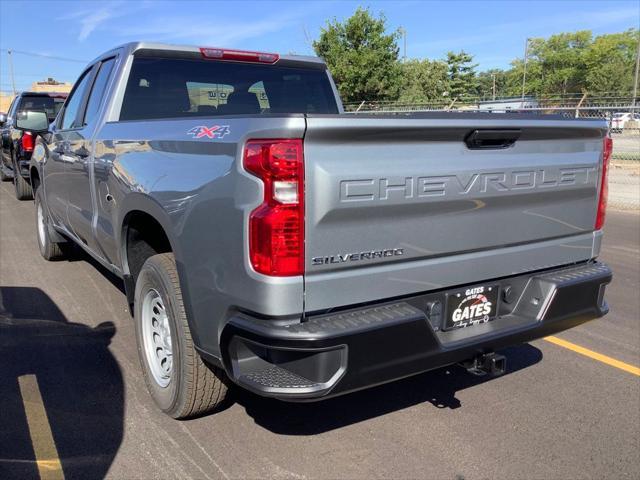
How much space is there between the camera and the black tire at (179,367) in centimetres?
293

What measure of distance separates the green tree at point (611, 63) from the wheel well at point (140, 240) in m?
67.8

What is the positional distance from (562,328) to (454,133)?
4.42ft

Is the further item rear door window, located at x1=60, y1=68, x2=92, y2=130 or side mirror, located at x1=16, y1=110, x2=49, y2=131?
side mirror, located at x1=16, y1=110, x2=49, y2=131

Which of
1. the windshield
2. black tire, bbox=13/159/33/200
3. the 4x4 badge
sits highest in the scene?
the windshield

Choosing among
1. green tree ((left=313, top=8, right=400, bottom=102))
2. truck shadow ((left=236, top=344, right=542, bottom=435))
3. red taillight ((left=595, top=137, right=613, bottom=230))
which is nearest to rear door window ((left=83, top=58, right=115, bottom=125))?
truck shadow ((left=236, top=344, right=542, bottom=435))

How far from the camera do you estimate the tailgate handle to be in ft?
8.92

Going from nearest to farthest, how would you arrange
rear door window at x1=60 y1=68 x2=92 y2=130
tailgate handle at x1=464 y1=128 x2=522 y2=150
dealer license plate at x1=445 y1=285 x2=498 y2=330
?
tailgate handle at x1=464 y1=128 x2=522 y2=150 < dealer license plate at x1=445 y1=285 x2=498 y2=330 < rear door window at x1=60 y1=68 x2=92 y2=130

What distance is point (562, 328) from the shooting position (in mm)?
3229

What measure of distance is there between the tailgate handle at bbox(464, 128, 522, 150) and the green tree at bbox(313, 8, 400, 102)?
2948 cm

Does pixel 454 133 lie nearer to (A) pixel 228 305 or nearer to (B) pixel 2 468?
(A) pixel 228 305

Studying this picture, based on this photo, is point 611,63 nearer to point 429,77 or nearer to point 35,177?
point 429,77

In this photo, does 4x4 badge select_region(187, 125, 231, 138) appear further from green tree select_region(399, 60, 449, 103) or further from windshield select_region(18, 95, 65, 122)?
green tree select_region(399, 60, 449, 103)

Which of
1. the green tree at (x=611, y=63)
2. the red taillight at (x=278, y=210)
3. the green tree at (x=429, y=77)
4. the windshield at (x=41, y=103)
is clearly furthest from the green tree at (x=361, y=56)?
the green tree at (x=611, y=63)

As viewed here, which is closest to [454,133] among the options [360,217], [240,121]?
[360,217]
